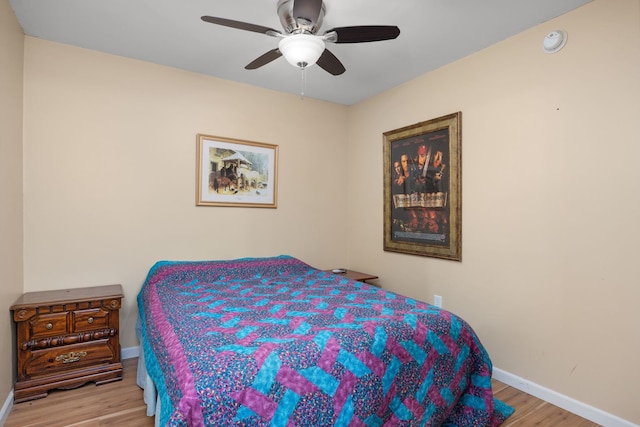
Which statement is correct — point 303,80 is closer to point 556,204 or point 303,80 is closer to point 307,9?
point 307,9

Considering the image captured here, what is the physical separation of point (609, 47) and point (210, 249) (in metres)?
3.29

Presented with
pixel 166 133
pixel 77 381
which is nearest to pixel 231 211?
pixel 166 133

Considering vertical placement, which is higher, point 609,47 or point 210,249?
point 609,47

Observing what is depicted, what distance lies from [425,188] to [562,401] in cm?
181

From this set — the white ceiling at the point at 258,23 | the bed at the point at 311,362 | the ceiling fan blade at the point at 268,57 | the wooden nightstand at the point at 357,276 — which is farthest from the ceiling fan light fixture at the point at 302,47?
the wooden nightstand at the point at 357,276

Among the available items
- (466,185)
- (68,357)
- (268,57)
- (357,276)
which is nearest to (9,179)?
(68,357)

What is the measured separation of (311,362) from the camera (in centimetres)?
138

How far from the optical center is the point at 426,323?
1.77 metres

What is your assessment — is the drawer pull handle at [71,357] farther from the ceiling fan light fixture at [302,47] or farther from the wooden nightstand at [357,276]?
the ceiling fan light fixture at [302,47]

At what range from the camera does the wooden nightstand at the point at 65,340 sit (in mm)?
2180

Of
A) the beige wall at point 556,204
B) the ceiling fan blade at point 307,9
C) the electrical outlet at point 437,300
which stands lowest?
the electrical outlet at point 437,300

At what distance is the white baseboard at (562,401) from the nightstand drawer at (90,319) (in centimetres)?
291

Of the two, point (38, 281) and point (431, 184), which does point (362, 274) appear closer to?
point (431, 184)

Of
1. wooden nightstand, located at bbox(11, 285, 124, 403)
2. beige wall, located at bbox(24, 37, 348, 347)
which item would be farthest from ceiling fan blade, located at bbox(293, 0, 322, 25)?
wooden nightstand, located at bbox(11, 285, 124, 403)
